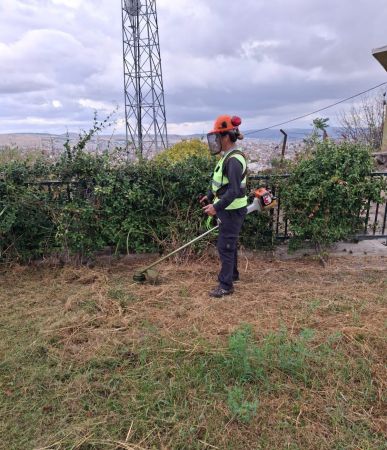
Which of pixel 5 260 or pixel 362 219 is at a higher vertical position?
pixel 362 219

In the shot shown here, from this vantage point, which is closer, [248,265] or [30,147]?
[248,265]

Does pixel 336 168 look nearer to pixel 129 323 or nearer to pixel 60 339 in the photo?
pixel 129 323

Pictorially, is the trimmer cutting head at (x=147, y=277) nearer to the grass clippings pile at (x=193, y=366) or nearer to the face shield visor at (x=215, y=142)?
the grass clippings pile at (x=193, y=366)

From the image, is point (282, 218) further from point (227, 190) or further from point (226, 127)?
point (226, 127)

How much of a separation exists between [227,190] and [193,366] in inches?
64.7

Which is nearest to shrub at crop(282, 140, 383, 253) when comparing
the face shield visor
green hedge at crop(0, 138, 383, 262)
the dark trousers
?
green hedge at crop(0, 138, 383, 262)

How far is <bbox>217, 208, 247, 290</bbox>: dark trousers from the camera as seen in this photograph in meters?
3.88

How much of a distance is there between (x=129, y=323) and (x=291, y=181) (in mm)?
2811

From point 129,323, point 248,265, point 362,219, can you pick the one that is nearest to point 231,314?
point 129,323

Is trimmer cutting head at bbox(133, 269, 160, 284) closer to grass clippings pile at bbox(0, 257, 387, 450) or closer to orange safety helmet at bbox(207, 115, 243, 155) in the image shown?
grass clippings pile at bbox(0, 257, 387, 450)

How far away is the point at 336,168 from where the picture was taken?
4.84m

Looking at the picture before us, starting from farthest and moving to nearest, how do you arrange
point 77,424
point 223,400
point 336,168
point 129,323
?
point 336,168
point 129,323
point 223,400
point 77,424

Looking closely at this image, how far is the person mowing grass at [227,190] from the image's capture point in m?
3.64

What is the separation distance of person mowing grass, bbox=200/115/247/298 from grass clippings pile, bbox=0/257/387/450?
1.09 ft
